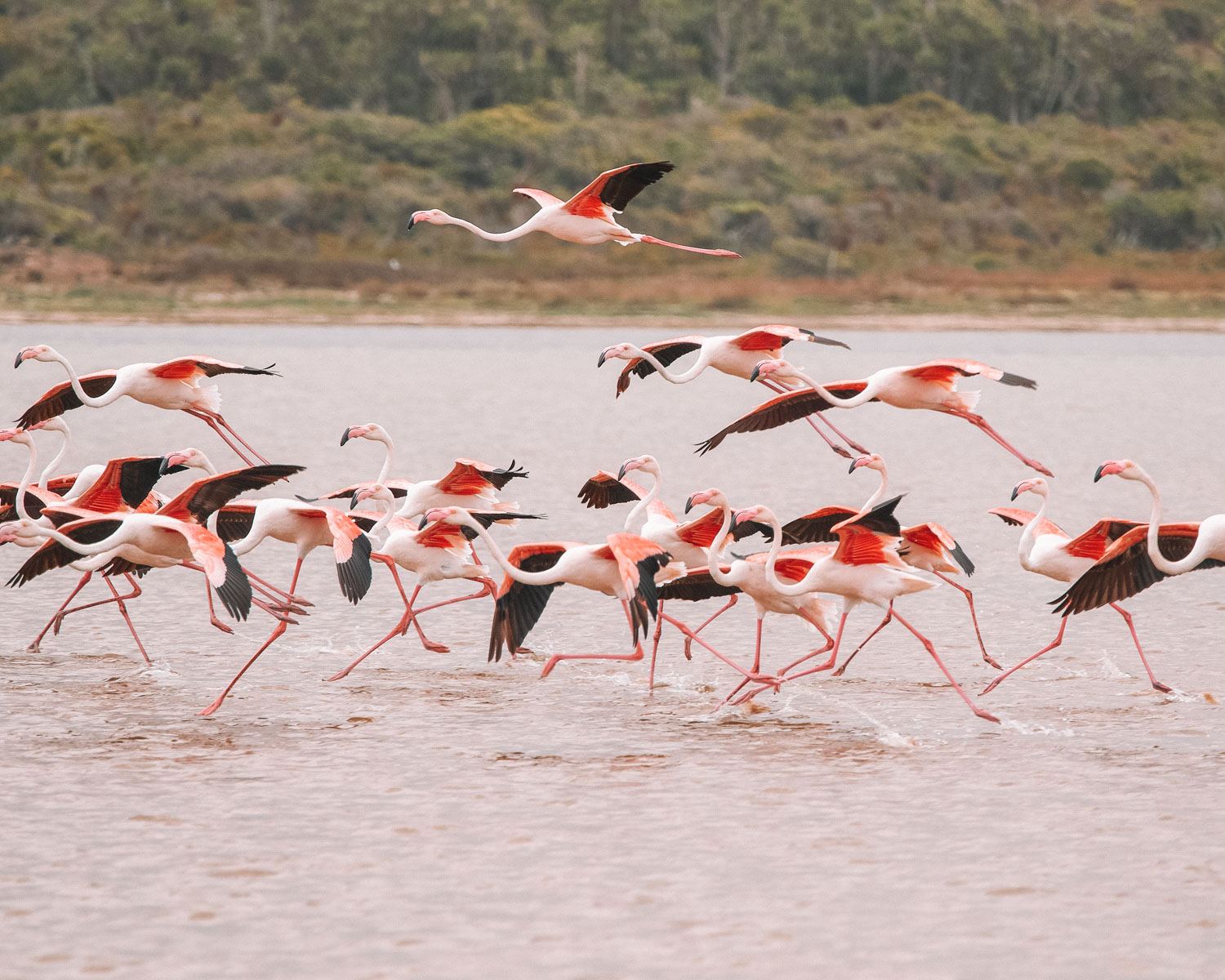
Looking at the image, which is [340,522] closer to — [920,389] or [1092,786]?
[920,389]

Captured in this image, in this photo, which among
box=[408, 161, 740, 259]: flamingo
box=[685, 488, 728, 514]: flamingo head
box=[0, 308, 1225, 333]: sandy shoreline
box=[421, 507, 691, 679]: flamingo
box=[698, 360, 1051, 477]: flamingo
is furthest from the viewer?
box=[0, 308, 1225, 333]: sandy shoreline

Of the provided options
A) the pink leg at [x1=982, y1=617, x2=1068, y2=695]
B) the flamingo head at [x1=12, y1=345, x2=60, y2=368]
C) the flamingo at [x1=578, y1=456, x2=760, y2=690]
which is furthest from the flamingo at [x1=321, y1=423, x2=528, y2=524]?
the pink leg at [x1=982, y1=617, x2=1068, y2=695]

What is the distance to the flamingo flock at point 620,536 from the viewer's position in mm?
8477

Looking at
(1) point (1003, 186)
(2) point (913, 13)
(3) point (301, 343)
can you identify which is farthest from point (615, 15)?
(3) point (301, 343)

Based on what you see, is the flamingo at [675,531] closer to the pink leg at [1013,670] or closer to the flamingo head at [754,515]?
the flamingo head at [754,515]

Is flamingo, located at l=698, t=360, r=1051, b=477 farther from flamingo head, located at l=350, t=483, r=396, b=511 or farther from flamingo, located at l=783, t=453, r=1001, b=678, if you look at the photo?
flamingo head, located at l=350, t=483, r=396, b=511

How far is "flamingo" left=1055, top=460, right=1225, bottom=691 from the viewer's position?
8.43 m

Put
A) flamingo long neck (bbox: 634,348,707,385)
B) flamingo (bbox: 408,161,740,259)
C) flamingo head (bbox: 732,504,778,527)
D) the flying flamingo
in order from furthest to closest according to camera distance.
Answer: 1. flamingo (bbox: 408,161,740,259)
2. flamingo long neck (bbox: 634,348,707,385)
3. the flying flamingo
4. flamingo head (bbox: 732,504,778,527)

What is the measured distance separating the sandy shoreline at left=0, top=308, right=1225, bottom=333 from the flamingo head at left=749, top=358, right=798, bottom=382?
3295cm

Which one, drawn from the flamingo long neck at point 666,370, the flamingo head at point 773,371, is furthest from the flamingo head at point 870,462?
the flamingo long neck at point 666,370

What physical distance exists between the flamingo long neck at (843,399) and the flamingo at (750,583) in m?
0.70

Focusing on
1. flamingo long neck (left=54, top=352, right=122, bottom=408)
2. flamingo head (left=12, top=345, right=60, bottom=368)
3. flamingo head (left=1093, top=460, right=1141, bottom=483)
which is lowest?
flamingo head (left=1093, top=460, right=1141, bottom=483)

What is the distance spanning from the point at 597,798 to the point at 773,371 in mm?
2630

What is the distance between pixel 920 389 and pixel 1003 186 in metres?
52.9
